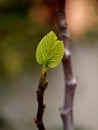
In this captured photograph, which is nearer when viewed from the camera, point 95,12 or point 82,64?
point 95,12

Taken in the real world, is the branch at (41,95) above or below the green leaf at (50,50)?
below

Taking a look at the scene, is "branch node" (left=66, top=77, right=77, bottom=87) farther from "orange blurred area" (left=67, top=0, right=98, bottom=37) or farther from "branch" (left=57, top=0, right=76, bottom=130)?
"orange blurred area" (left=67, top=0, right=98, bottom=37)

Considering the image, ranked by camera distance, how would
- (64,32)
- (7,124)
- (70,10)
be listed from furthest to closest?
(7,124) < (70,10) < (64,32)

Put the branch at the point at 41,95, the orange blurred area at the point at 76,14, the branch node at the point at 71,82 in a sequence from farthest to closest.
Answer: the orange blurred area at the point at 76,14
the branch node at the point at 71,82
the branch at the point at 41,95

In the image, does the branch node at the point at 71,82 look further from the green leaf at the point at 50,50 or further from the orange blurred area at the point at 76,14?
the orange blurred area at the point at 76,14

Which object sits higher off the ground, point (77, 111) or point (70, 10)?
point (70, 10)

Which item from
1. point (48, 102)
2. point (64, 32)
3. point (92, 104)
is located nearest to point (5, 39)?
point (64, 32)

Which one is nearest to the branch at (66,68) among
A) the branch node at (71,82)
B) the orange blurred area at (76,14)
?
the branch node at (71,82)

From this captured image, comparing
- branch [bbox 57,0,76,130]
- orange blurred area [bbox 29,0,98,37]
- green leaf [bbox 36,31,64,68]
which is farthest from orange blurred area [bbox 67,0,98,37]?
green leaf [bbox 36,31,64,68]

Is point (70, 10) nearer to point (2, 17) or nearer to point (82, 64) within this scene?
point (2, 17)
